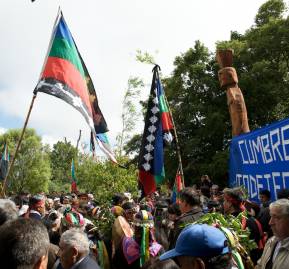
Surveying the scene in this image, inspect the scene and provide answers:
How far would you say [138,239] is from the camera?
4410 millimetres

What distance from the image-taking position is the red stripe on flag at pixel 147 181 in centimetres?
746

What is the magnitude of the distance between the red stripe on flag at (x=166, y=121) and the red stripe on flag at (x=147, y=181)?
1.19 m

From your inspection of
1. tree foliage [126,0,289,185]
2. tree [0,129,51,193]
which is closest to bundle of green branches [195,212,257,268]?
tree foliage [126,0,289,185]

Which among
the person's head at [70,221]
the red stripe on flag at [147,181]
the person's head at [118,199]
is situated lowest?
the person's head at [70,221]

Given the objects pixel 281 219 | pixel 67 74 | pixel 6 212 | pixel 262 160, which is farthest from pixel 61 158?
pixel 281 219

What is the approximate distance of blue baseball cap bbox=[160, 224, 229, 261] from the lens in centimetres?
200

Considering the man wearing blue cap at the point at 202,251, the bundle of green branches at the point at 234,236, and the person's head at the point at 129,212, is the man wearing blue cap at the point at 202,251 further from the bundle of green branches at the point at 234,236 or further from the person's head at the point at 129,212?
the person's head at the point at 129,212

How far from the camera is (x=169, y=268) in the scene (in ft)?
9.16

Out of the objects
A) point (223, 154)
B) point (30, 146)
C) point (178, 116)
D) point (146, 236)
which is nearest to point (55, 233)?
point (146, 236)

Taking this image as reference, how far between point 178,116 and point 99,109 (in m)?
21.7

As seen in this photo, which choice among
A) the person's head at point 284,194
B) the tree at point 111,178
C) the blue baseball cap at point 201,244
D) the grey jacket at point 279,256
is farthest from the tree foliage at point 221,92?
the blue baseball cap at point 201,244

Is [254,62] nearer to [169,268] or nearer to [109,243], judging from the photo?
[109,243]

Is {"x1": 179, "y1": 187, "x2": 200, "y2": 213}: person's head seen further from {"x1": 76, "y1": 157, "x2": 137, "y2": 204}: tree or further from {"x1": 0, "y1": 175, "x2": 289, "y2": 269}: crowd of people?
{"x1": 76, "y1": 157, "x2": 137, "y2": 204}: tree

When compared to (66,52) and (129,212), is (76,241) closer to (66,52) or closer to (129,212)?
(129,212)
